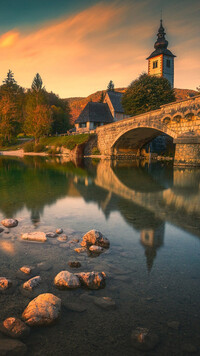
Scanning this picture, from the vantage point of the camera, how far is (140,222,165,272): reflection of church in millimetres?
4367

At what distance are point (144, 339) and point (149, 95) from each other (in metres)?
44.2

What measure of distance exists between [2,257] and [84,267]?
1584mm

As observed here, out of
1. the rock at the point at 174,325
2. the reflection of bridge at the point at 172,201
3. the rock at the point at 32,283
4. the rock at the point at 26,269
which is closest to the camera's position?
the rock at the point at 174,325

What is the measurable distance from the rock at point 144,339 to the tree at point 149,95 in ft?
140

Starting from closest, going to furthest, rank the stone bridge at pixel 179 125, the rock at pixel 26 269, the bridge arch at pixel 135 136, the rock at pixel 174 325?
the rock at pixel 174 325 < the rock at pixel 26 269 < the stone bridge at pixel 179 125 < the bridge arch at pixel 135 136

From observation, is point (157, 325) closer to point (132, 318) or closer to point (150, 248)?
point (132, 318)

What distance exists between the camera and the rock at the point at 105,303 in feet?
9.79

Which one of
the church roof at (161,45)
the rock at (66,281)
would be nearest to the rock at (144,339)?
the rock at (66,281)

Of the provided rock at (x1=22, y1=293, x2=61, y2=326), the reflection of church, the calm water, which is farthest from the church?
rock at (x1=22, y1=293, x2=61, y2=326)

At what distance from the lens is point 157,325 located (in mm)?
2670

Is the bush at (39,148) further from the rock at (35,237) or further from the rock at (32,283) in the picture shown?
the rock at (32,283)

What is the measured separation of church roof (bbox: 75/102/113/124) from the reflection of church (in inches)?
2168

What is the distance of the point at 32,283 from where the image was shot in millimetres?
3377

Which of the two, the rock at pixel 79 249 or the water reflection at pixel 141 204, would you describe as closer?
the rock at pixel 79 249
